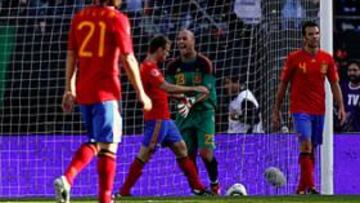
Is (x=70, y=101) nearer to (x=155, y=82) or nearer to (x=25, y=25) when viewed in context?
(x=155, y=82)

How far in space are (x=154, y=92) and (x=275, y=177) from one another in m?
2.49

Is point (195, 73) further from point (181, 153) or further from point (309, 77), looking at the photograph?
point (309, 77)

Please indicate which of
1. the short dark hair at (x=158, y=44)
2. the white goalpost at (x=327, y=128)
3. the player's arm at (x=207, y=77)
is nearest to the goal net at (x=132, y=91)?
the white goalpost at (x=327, y=128)

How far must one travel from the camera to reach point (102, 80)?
32.3 ft

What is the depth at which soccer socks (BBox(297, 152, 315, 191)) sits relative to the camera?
47.8 ft

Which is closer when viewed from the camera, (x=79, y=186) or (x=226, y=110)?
(x=79, y=186)

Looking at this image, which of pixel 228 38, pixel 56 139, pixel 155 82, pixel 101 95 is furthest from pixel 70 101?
pixel 228 38

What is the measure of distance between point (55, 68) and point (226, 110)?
2.63 metres

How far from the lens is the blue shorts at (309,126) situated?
1449 cm

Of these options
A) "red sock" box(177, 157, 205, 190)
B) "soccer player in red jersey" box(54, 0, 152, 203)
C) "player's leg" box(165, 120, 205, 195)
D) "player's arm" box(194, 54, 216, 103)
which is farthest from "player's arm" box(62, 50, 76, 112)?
"player's arm" box(194, 54, 216, 103)

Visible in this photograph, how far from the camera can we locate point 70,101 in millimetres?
10055

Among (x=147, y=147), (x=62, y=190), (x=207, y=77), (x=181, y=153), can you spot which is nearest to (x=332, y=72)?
(x=207, y=77)

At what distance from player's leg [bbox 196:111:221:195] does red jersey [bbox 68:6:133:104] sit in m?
5.14

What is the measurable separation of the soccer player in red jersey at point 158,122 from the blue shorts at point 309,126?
44.6 inches
